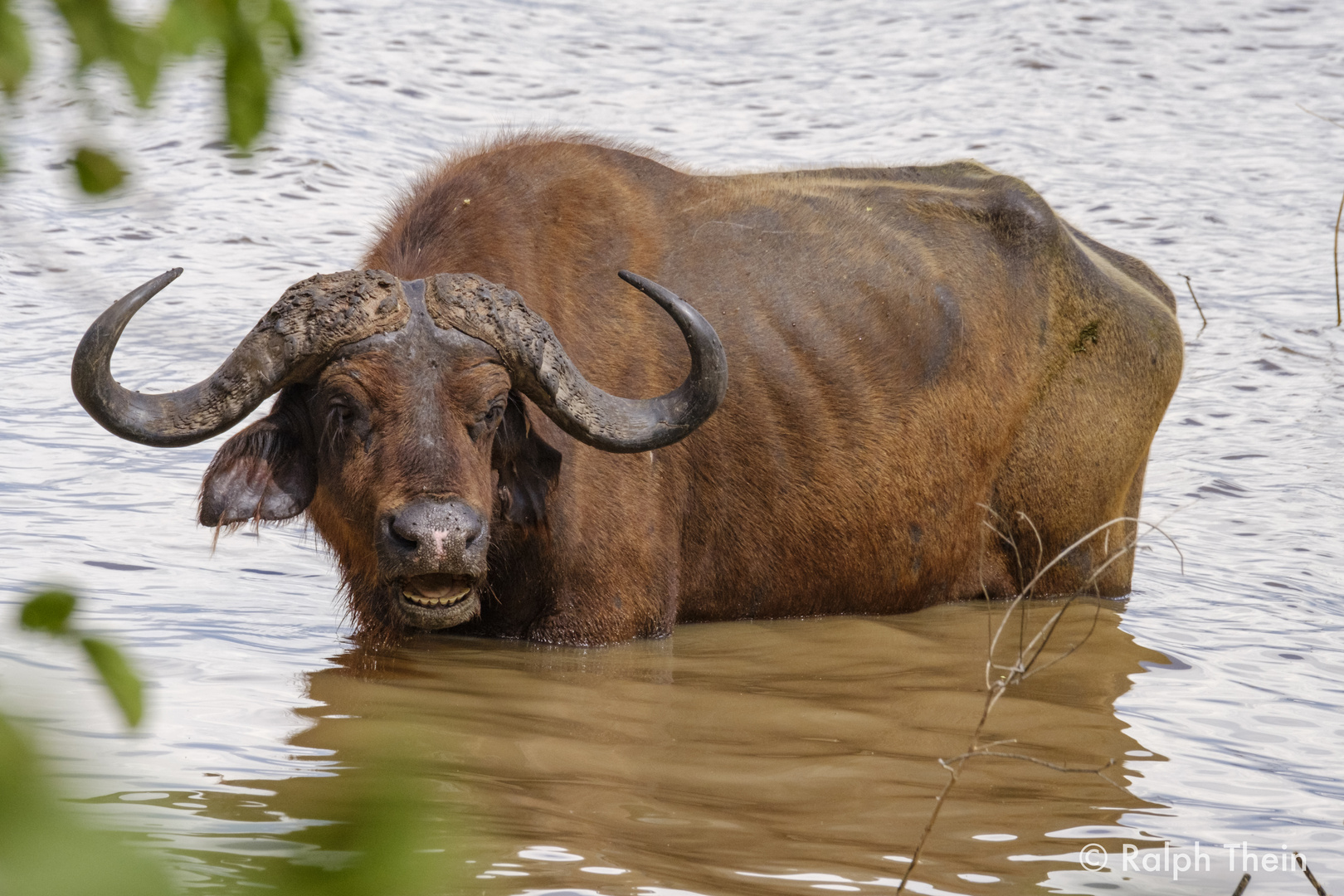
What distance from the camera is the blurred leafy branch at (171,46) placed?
1055 mm

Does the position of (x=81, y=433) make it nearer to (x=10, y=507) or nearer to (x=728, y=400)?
(x=10, y=507)

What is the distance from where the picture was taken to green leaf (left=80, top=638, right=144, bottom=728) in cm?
102

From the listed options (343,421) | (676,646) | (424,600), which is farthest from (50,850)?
(676,646)

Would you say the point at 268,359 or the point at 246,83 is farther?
the point at 268,359

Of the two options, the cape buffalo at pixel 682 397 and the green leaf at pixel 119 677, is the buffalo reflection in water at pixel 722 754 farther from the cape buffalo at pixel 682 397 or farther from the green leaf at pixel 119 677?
the green leaf at pixel 119 677

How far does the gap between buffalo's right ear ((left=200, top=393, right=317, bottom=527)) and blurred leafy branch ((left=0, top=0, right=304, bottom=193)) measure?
453 cm

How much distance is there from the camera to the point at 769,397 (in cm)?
670

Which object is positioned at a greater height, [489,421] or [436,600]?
[489,421]

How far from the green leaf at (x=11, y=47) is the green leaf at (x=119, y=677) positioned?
0.39 meters

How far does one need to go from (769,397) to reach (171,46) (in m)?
5.66

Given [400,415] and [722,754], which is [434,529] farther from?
[722,754]

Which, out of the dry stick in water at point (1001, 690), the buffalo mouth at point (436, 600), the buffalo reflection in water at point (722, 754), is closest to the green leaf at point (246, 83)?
the buffalo reflection in water at point (722, 754)

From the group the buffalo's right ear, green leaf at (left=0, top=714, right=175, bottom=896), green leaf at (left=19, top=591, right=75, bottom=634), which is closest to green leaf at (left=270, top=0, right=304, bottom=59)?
green leaf at (left=19, top=591, right=75, bottom=634)

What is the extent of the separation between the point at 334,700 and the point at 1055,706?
2.64 meters
